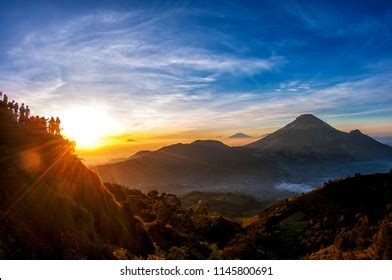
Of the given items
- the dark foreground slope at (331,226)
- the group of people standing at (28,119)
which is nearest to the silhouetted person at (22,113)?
the group of people standing at (28,119)

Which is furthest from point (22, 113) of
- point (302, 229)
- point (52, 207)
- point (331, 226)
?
point (302, 229)

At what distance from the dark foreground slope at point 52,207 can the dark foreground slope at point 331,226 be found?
16.1 metres

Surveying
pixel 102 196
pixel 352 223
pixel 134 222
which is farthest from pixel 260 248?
pixel 102 196

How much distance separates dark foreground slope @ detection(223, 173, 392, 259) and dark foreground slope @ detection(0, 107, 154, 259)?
16.1m

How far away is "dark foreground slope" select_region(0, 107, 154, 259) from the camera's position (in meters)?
15.8

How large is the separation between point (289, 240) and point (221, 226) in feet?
45.3

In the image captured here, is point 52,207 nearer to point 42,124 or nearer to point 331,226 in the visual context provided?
point 42,124

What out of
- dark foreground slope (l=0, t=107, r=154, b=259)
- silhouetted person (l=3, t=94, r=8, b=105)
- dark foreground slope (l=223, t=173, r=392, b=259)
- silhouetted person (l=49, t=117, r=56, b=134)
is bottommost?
dark foreground slope (l=223, t=173, r=392, b=259)

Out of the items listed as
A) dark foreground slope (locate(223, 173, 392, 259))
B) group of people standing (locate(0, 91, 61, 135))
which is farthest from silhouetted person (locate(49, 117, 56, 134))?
dark foreground slope (locate(223, 173, 392, 259))

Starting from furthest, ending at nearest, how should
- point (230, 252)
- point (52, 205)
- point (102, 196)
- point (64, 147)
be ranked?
point (230, 252)
point (64, 147)
point (102, 196)
point (52, 205)

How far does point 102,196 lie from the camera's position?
2764 centimetres

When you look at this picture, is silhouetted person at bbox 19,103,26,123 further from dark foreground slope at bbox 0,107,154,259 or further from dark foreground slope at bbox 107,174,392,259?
dark foreground slope at bbox 107,174,392,259

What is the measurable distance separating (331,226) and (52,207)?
40.6 meters
